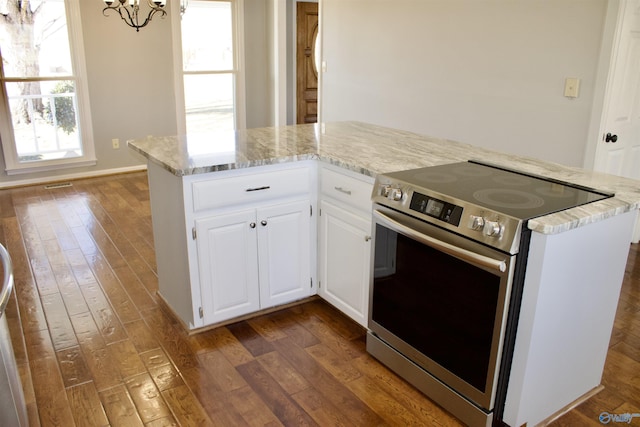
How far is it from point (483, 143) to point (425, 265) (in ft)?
7.52

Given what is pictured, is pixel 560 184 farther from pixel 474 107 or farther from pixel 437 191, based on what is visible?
pixel 474 107

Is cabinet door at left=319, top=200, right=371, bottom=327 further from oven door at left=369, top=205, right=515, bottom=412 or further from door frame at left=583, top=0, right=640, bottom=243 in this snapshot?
door frame at left=583, top=0, right=640, bottom=243

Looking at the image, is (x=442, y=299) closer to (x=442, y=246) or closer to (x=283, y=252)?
(x=442, y=246)

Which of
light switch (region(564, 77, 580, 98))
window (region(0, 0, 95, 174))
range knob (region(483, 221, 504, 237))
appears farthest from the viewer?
window (region(0, 0, 95, 174))

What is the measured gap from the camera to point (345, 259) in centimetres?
263

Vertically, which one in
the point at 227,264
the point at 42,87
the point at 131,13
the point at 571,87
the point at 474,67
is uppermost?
the point at 131,13

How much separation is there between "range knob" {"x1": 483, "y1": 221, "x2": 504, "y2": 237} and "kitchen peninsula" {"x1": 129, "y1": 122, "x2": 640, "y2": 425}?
0.25m

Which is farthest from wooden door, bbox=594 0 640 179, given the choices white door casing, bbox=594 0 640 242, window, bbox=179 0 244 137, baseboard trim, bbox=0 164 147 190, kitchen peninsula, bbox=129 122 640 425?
baseboard trim, bbox=0 164 147 190

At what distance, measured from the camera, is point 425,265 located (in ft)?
6.71

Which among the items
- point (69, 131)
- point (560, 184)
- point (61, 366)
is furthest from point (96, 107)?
point (560, 184)

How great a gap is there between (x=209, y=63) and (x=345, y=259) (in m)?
4.33

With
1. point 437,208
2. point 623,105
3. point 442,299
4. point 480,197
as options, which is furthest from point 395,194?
point 623,105

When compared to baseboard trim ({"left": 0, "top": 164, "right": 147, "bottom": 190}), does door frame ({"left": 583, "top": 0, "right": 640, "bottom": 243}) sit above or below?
above

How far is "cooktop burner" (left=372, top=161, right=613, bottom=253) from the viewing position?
5.70 feet
